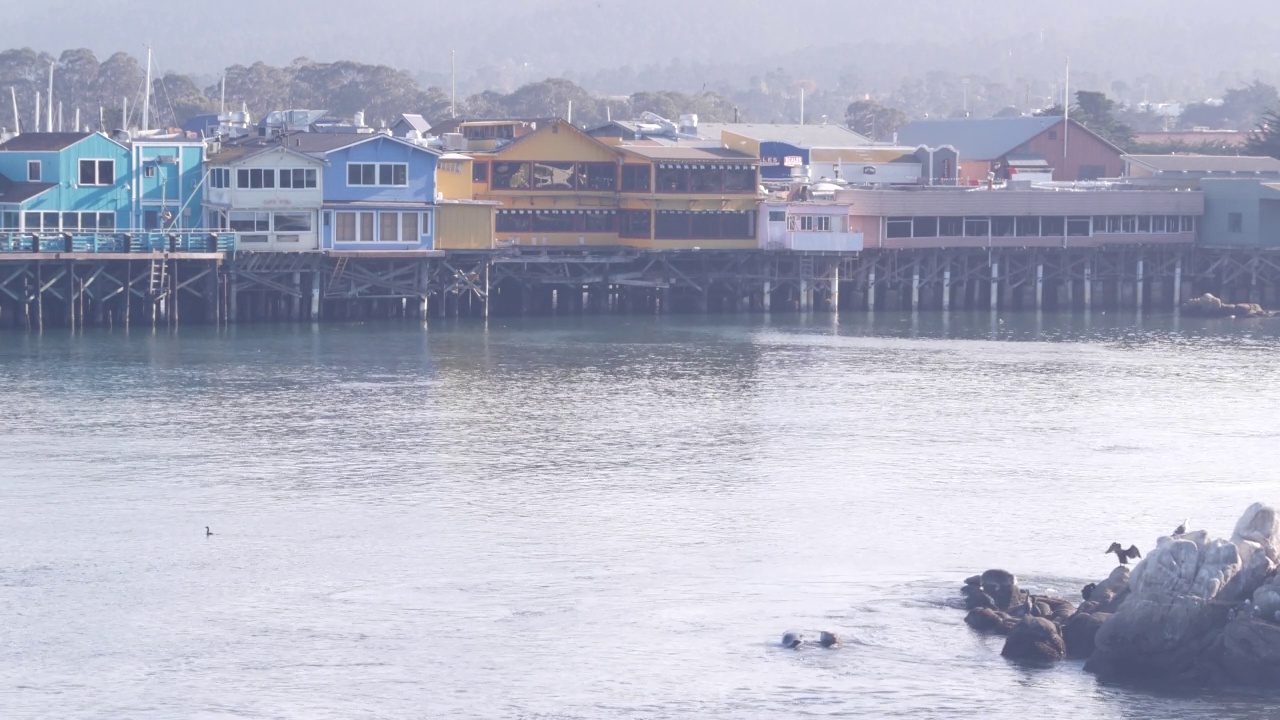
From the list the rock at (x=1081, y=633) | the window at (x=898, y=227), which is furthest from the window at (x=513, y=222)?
the rock at (x=1081, y=633)

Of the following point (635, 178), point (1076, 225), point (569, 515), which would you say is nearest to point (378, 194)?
point (635, 178)

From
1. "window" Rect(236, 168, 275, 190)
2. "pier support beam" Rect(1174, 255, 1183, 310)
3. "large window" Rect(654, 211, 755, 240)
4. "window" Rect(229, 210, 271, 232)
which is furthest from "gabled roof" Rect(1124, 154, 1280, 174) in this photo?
"window" Rect(229, 210, 271, 232)

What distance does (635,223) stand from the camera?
7750 centimetres

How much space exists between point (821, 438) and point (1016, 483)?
22.5ft

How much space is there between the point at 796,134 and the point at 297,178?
35406mm

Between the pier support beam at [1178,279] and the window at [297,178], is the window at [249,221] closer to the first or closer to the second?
the window at [297,178]

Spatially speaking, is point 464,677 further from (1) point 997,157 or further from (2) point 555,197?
(1) point 997,157

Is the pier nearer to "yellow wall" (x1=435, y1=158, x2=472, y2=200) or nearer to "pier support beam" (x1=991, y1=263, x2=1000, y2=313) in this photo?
"pier support beam" (x1=991, y1=263, x2=1000, y2=313)

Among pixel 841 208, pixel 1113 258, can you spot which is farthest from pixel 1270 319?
pixel 841 208

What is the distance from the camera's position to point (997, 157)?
98.9 m

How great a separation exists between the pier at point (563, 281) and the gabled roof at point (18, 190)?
2835 mm

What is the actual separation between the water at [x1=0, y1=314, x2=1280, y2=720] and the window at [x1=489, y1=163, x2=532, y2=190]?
38.9ft

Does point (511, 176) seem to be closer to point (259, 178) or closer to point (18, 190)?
point (259, 178)

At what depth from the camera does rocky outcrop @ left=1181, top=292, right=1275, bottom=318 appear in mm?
80938
